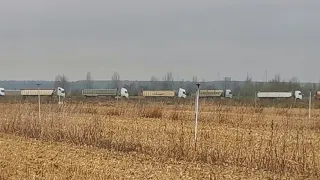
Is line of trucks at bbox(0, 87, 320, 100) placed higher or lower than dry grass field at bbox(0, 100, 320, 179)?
higher

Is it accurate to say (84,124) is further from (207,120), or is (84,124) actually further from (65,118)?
(207,120)

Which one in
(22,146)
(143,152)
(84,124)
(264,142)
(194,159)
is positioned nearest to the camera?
(194,159)

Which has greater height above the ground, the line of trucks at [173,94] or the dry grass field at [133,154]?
the line of trucks at [173,94]

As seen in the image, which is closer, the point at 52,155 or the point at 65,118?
the point at 52,155

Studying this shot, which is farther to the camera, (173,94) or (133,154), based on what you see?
(173,94)

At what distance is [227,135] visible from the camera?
54.5ft

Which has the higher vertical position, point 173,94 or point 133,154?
point 173,94

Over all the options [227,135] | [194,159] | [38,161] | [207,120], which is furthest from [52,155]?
[207,120]

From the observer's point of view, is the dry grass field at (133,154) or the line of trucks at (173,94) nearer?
the dry grass field at (133,154)

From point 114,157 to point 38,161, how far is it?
5.93 feet

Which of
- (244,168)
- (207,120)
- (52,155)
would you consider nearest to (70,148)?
(52,155)

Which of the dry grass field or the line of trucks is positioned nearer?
the dry grass field

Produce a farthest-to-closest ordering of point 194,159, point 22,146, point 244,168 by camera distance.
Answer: point 22,146, point 194,159, point 244,168

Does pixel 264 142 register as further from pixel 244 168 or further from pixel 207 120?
pixel 207 120
